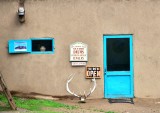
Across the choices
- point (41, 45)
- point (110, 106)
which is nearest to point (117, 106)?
→ point (110, 106)

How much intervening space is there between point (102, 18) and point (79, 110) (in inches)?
128

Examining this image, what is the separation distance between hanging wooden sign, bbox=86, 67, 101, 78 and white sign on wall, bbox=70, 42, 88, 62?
1.17 ft

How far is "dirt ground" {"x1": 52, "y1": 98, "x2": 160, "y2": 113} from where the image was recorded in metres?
10.2

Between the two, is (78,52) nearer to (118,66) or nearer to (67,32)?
(67,32)

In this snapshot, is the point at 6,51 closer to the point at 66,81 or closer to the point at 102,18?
the point at 66,81

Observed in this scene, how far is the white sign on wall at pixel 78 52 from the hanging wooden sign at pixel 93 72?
36 centimetres

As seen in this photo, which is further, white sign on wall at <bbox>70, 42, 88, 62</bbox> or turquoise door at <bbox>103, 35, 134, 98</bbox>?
turquoise door at <bbox>103, 35, 134, 98</bbox>

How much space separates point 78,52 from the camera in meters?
11.7

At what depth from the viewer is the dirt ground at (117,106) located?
33.4ft

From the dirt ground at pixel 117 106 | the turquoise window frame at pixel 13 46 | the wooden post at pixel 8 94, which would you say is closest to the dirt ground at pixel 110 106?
the dirt ground at pixel 117 106

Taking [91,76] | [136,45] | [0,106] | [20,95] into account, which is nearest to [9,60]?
[20,95]

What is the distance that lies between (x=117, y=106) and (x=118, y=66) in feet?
5.19

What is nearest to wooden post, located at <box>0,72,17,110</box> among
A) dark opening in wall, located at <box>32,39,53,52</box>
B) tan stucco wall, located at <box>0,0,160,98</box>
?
tan stucco wall, located at <box>0,0,160,98</box>

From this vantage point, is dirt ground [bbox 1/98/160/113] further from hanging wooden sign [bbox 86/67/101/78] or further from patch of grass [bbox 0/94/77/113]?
hanging wooden sign [bbox 86/67/101/78]
